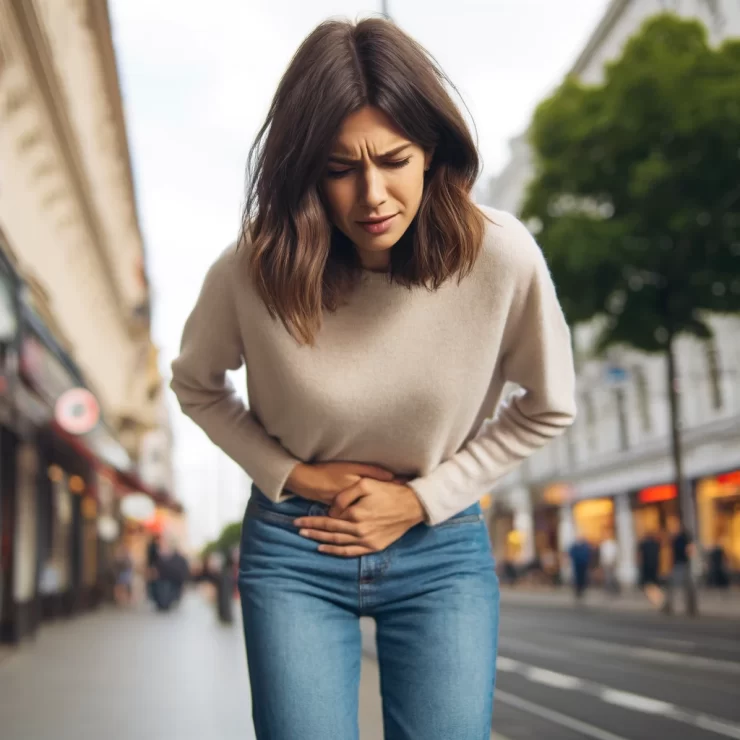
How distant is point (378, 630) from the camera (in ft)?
6.86

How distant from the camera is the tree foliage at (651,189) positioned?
20.0 meters

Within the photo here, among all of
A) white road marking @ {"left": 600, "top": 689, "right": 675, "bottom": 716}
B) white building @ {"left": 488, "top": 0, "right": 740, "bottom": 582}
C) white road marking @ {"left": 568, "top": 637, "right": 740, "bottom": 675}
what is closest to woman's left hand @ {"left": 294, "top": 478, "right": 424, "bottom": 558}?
white road marking @ {"left": 600, "top": 689, "right": 675, "bottom": 716}

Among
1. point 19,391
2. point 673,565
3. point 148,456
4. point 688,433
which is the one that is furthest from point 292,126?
point 148,456

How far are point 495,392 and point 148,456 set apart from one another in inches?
1978

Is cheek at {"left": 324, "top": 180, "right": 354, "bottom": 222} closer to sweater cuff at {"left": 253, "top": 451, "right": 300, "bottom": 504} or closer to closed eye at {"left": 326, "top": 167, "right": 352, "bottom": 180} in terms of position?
closed eye at {"left": 326, "top": 167, "right": 352, "bottom": 180}

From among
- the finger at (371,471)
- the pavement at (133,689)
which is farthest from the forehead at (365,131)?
the pavement at (133,689)

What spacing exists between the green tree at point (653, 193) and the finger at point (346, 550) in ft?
59.7

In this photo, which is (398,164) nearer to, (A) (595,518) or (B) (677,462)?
(B) (677,462)

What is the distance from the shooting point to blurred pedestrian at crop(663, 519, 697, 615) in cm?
1848

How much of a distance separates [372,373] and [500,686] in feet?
23.4

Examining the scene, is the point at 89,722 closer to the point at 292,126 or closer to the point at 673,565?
the point at 292,126

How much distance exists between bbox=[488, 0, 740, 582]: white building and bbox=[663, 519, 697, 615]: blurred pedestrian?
5925 millimetres

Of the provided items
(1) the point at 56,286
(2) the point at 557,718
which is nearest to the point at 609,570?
(1) the point at 56,286

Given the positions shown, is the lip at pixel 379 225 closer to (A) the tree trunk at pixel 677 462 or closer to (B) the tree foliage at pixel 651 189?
(A) the tree trunk at pixel 677 462
